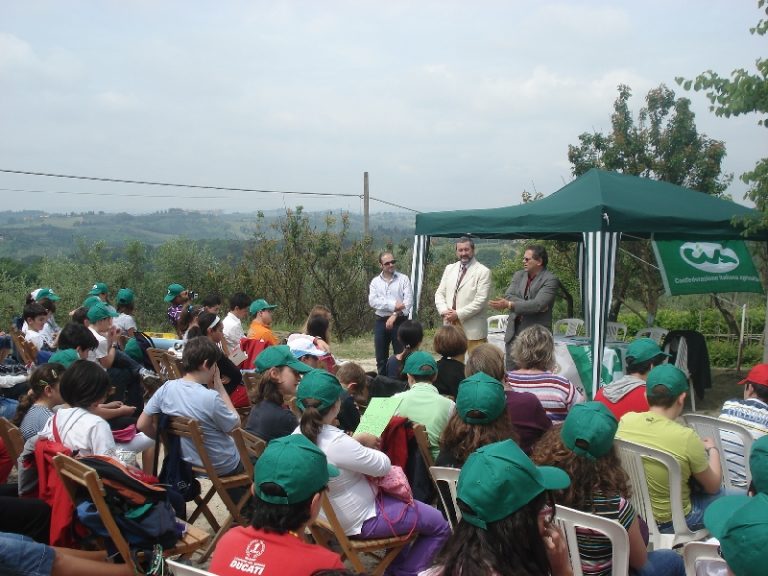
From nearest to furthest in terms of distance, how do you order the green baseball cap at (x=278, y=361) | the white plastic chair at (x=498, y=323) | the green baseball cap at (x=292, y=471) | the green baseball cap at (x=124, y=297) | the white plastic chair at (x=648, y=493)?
the green baseball cap at (x=292, y=471) < the white plastic chair at (x=648, y=493) < the green baseball cap at (x=278, y=361) < the green baseball cap at (x=124, y=297) < the white plastic chair at (x=498, y=323)

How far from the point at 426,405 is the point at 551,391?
2.49 ft

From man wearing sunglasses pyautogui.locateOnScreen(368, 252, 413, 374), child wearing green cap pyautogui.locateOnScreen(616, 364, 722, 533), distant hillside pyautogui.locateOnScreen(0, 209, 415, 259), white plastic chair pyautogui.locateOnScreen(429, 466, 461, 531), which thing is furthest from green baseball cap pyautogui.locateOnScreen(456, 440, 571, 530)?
distant hillside pyautogui.locateOnScreen(0, 209, 415, 259)

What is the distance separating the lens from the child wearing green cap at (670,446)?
3.17 metres

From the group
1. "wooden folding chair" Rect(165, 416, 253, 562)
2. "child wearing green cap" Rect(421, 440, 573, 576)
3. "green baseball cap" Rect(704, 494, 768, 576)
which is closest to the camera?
"green baseball cap" Rect(704, 494, 768, 576)

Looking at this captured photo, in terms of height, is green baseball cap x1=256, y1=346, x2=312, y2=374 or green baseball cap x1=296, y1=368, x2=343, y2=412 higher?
green baseball cap x1=296, y1=368, x2=343, y2=412

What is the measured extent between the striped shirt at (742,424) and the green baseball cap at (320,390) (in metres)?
2.08

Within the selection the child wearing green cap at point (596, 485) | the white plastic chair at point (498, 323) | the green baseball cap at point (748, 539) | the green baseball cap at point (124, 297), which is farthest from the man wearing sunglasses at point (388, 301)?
the green baseball cap at point (748, 539)

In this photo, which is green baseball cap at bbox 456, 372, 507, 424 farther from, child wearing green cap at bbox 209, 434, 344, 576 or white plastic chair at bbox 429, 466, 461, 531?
child wearing green cap at bbox 209, 434, 344, 576

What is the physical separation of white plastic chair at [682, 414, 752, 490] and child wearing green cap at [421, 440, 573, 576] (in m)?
2.20

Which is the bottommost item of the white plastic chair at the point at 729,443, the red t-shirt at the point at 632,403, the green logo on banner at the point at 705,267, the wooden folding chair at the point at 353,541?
the wooden folding chair at the point at 353,541

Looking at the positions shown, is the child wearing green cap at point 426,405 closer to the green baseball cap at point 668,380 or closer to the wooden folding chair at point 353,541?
the wooden folding chair at point 353,541

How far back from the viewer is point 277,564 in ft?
6.36

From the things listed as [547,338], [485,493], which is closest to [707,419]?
[547,338]

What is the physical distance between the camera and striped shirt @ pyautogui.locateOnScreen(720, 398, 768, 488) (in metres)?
3.64
